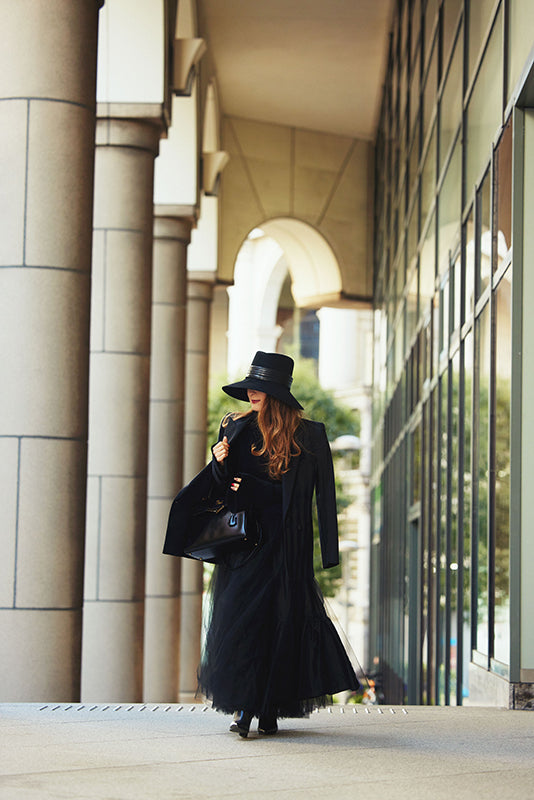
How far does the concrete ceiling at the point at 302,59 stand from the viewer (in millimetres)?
22016

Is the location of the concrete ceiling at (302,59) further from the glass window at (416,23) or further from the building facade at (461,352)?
the glass window at (416,23)

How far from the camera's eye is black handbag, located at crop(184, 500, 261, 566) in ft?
19.3

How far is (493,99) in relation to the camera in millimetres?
9195

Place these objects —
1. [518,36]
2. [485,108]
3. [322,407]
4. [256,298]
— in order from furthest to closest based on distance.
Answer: [256,298], [322,407], [485,108], [518,36]

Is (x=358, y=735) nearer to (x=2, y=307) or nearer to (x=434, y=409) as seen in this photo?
(x=2, y=307)

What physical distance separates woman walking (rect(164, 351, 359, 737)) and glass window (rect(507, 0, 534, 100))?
2.95 metres

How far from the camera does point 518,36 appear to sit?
801cm

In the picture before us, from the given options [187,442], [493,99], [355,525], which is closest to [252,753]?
[493,99]

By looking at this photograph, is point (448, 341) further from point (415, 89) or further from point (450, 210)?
point (415, 89)

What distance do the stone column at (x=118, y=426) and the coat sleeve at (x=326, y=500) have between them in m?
6.35

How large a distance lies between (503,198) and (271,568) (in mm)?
3582

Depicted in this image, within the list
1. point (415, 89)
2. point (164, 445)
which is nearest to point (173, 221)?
point (164, 445)

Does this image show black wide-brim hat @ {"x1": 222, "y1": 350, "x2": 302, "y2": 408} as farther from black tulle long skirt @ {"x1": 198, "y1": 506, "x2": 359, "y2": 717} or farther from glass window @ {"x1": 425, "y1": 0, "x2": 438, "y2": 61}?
glass window @ {"x1": 425, "y1": 0, "x2": 438, "y2": 61}

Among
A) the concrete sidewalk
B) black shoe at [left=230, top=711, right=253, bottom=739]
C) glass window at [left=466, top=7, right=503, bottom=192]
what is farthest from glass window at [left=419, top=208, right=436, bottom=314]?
black shoe at [left=230, top=711, right=253, bottom=739]
